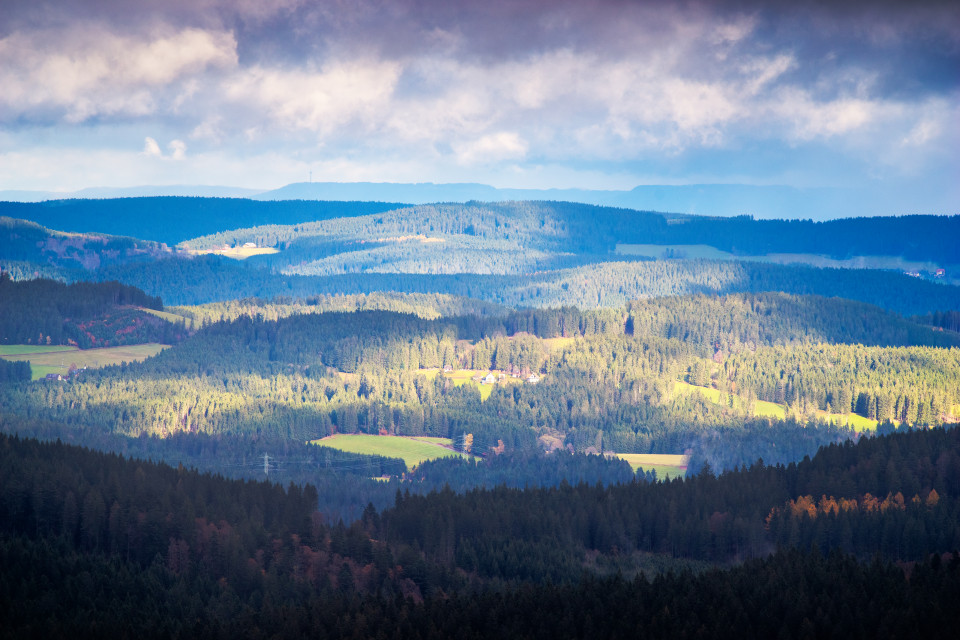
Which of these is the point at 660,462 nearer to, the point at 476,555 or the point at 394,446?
the point at 394,446

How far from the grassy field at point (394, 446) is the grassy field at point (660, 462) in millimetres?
28865

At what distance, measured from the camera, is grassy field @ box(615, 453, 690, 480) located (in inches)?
6850

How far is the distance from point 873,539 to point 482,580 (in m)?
39.8

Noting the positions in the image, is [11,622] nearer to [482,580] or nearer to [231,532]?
[231,532]

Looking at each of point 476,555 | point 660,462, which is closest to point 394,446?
point 660,462

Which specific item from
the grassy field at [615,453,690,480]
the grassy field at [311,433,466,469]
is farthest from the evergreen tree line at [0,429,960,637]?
the grassy field at [311,433,466,469]

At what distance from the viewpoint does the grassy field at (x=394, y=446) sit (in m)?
180

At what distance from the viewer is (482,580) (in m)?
110

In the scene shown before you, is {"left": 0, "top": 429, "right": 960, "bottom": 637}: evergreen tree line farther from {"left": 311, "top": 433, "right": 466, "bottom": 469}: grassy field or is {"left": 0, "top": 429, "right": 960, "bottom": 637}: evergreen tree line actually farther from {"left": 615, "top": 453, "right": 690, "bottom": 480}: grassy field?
{"left": 311, "top": 433, "right": 466, "bottom": 469}: grassy field

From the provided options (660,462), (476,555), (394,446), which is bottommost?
(660,462)

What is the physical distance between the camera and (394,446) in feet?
618

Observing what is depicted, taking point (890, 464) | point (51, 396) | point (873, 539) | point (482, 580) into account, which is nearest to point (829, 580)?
point (873, 539)

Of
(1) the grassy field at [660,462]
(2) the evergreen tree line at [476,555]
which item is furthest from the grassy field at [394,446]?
(2) the evergreen tree line at [476,555]

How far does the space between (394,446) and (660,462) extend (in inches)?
1706
